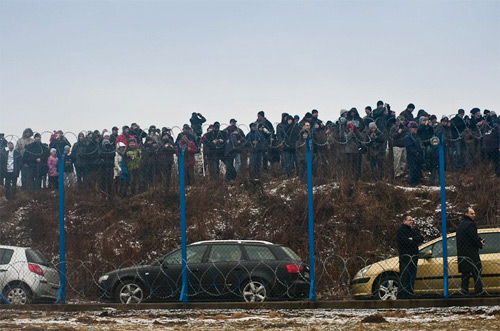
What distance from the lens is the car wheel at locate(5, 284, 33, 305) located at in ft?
52.0

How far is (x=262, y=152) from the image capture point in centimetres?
2261

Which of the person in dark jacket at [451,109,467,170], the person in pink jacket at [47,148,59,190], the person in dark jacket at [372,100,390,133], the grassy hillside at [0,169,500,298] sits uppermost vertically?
the person in dark jacket at [372,100,390,133]

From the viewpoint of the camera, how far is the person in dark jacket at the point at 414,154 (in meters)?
21.2

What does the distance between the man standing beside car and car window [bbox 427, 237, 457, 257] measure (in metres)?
0.40

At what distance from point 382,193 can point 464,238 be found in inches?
255

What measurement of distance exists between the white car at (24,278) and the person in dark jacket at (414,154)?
9.42 metres

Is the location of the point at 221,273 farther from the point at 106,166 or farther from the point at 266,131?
the point at 266,131

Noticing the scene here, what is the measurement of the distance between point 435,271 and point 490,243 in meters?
1.38

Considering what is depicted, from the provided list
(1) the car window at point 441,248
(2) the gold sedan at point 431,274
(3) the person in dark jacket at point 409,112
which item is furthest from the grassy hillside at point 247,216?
(1) the car window at point 441,248

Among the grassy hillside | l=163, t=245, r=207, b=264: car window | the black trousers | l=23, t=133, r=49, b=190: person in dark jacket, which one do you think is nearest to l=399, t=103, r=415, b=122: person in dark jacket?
the grassy hillside

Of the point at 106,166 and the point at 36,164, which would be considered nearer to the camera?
the point at 106,166

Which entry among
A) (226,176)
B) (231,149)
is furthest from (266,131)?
(226,176)

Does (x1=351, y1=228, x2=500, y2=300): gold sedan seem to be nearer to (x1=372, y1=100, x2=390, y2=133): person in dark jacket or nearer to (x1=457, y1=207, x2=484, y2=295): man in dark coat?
(x1=457, y1=207, x2=484, y2=295): man in dark coat

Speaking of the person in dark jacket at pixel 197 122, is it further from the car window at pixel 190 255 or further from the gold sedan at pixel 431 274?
the gold sedan at pixel 431 274
